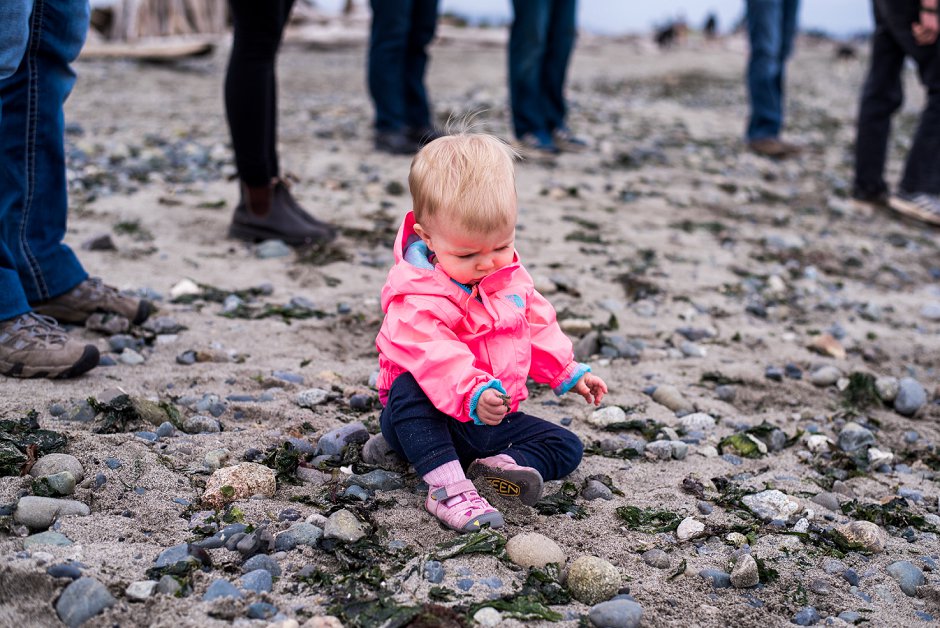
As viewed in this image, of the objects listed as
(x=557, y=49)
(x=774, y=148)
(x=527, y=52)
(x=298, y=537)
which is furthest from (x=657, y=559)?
(x=774, y=148)

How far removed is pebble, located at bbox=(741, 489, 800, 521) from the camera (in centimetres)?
236

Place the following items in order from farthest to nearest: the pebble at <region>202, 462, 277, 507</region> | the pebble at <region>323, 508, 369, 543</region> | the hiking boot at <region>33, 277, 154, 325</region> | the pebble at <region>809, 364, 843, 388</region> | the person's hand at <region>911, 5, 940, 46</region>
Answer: the person's hand at <region>911, 5, 940, 46</region>, the pebble at <region>809, 364, 843, 388</region>, the hiking boot at <region>33, 277, 154, 325</region>, the pebble at <region>202, 462, 277, 507</region>, the pebble at <region>323, 508, 369, 543</region>

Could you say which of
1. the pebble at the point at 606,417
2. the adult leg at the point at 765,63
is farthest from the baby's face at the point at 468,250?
the adult leg at the point at 765,63

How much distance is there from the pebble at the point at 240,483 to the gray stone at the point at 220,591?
0.34 metres

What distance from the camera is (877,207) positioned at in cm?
683

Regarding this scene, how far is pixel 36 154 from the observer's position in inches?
114

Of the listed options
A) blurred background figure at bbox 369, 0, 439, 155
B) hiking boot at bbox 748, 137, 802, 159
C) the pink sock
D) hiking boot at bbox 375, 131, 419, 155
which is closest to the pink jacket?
the pink sock

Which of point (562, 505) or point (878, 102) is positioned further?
point (878, 102)

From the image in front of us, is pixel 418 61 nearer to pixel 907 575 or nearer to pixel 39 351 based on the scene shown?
pixel 39 351

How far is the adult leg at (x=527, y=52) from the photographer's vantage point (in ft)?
21.4

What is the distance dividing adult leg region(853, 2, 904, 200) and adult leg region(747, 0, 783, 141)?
1.12m

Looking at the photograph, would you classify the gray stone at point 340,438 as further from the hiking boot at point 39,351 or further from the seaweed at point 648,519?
the hiking boot at point 39,351

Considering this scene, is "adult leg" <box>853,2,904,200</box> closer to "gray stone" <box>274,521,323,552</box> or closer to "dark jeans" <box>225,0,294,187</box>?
"dark jeans" <box>225,0,294,187</box>

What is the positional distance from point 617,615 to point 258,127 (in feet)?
9.71
